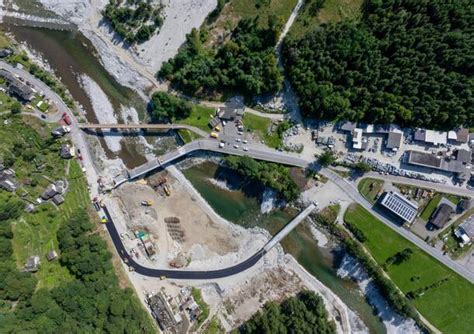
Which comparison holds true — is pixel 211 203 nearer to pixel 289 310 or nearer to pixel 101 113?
pixel 289 310

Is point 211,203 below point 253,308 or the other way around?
the other way around

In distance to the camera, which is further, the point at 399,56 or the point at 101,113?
the point at 101,113

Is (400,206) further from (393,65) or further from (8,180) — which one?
(8,180)

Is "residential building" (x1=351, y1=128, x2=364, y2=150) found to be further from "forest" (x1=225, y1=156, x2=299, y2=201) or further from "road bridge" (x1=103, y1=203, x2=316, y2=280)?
"road bridge" (x1=103, y1=203, x2=316, y2=280)

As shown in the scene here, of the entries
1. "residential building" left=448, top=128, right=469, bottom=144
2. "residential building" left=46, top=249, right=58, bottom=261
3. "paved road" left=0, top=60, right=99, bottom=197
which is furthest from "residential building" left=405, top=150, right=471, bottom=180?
"residential building" left=46, top=249, right=58, bottom=261

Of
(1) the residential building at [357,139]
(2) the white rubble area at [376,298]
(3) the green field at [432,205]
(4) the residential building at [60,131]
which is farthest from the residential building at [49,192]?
(3) the green field at [432,205]

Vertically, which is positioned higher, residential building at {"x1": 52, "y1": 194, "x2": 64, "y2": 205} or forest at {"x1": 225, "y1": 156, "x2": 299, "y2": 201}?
forest at {"x1": 225, "y1": 156, "x2": 299, "y2": 201}

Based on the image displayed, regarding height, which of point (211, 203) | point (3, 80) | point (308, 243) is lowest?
point (3, 80)

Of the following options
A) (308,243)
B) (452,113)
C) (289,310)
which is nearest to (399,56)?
(452,113)
